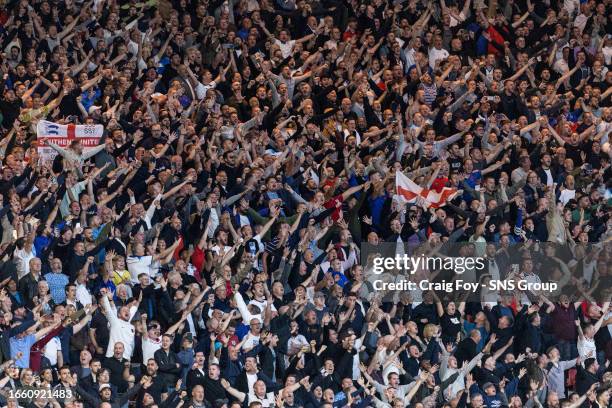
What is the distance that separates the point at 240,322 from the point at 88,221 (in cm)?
240

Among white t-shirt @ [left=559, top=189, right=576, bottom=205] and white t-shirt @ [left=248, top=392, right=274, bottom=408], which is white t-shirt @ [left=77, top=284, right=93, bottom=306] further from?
white t-shirt @ [left=559, top=189, right=576, bottom=205]

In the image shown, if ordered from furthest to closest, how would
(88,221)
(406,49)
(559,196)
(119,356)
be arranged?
(406,49) < (559,196) < (88,221) < (119,356)

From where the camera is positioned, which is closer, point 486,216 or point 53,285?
point 53,285

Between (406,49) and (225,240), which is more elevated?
(406,49)

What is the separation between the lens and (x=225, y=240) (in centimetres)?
2150

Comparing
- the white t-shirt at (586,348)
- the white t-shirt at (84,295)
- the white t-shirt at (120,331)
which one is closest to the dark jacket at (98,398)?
the white t-shirt at (120,331)

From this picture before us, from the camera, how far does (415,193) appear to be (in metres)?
22.5

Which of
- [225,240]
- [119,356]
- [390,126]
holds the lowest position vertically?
[119,356]

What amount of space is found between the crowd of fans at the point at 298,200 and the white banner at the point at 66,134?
0.13 m

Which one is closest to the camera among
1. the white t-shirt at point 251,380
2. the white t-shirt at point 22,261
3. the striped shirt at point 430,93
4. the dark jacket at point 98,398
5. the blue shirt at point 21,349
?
the dark jacket at point 98,398

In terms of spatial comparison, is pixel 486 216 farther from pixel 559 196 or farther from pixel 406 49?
pixel 406 49

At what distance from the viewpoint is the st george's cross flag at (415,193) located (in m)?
22.5

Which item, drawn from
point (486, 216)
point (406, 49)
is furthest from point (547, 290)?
point (406, 49)

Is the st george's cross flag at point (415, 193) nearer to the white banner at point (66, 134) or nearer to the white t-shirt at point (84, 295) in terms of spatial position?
the white banner at point (66, 134)
